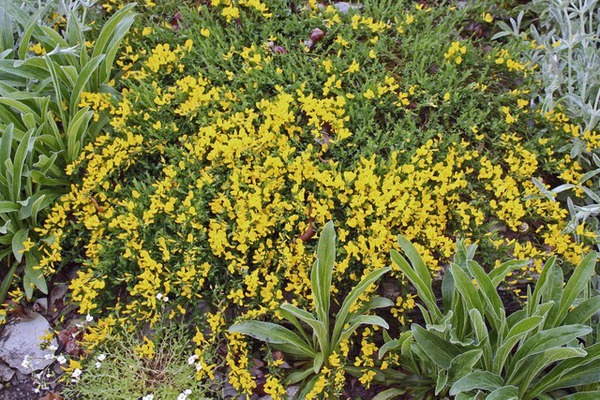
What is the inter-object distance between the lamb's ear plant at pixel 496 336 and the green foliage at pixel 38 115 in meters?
1.90

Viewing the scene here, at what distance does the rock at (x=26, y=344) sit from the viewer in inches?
117

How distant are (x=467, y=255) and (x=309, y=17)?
1.85 meters

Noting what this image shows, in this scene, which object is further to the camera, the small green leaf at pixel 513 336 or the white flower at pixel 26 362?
the white flower at pixel 26 362

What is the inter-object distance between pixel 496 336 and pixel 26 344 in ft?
7.94

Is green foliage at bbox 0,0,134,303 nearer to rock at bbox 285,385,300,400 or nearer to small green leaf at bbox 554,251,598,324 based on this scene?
rock at bbox 285,385,300,400

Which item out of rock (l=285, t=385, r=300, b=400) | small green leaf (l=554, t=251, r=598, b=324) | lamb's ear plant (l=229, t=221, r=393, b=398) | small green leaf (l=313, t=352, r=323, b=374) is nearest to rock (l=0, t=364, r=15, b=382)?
lamb's ear plant (l=229, t=221, r=393, b=398)

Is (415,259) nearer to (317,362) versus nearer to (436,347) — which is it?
(436,347)

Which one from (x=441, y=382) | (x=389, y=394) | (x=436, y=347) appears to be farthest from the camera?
(x=389, y=394)

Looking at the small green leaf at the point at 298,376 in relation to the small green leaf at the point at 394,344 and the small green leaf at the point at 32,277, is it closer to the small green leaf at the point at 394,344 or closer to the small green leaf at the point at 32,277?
the small green leaf at the point at 394,344

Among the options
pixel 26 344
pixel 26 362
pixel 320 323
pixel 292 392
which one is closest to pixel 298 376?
pixel 292 392

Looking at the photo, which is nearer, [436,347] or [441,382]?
[441,382]

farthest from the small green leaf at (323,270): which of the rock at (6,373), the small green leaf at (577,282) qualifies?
the rock at (6,373)

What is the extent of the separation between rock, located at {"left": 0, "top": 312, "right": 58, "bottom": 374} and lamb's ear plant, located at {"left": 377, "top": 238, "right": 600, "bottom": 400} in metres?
1.78

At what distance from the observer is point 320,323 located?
8.39 ft
